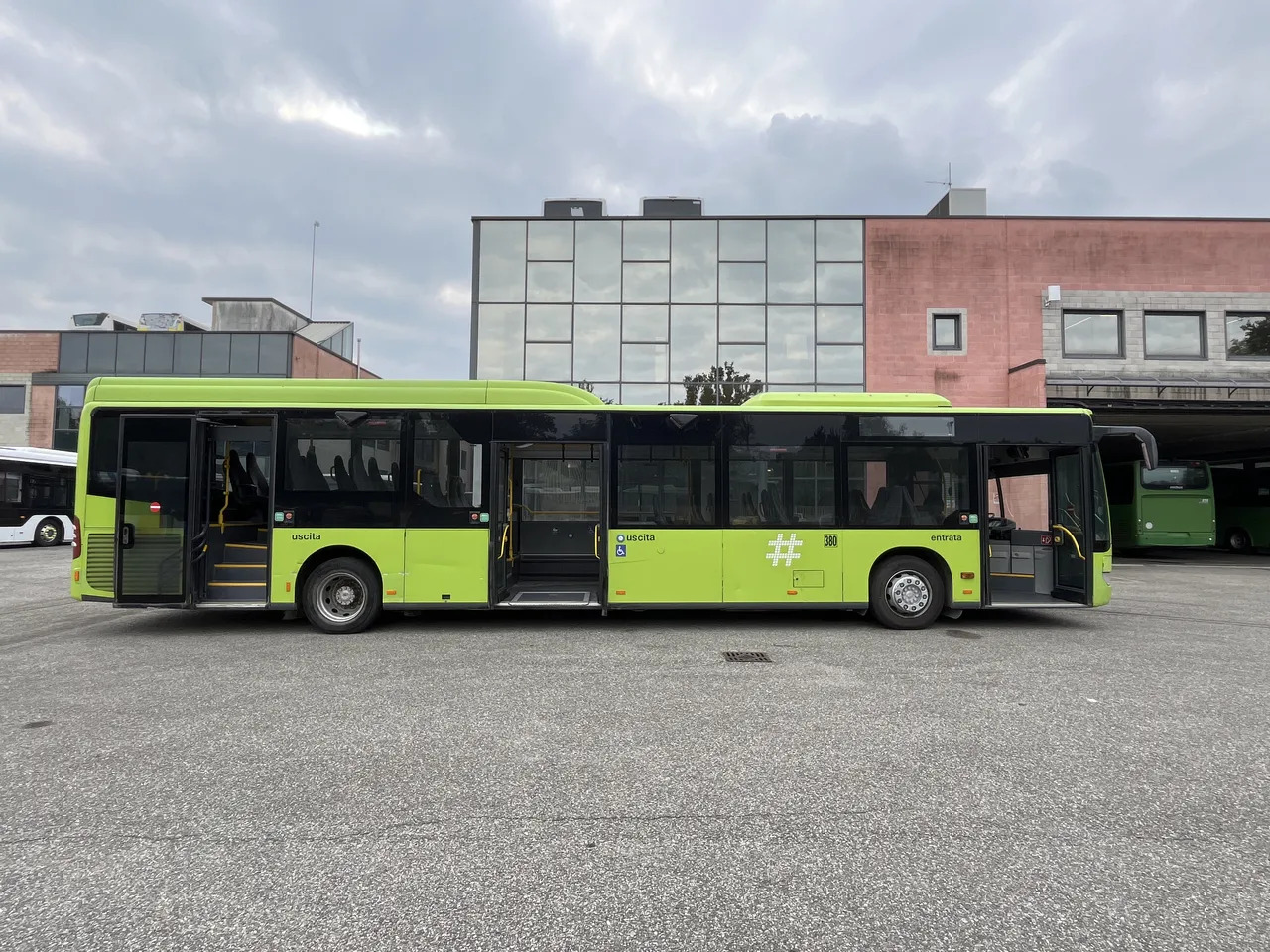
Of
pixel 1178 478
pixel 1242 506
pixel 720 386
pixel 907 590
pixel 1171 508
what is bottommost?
pixel 907 590

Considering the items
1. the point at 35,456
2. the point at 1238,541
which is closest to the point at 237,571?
the point at 35,456

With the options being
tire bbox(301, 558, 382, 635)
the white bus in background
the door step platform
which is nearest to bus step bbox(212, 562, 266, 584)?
tire bbox(301, 558, 382, 635)

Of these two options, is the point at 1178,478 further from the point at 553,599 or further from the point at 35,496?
the point at 35,496

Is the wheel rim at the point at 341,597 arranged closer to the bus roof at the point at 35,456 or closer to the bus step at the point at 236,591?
the bus step at the point at 236,591

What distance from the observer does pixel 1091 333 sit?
1923cm

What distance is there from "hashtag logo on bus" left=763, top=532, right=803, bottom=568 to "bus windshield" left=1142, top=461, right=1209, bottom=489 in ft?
55.8

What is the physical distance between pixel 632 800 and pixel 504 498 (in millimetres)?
5584

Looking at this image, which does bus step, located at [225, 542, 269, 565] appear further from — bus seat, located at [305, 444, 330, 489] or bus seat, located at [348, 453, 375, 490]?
bus seat, located at [348, 453, 375, 490]

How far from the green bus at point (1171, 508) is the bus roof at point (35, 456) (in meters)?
31.2

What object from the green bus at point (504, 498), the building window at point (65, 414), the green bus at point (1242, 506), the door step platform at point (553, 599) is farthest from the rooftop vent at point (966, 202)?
the building window at point (65, 414)

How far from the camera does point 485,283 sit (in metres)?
20.1

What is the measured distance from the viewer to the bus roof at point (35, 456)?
1870cm

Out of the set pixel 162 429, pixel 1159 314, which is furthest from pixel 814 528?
pixel 1159 314

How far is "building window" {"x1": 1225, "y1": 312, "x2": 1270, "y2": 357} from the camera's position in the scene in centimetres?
1903
